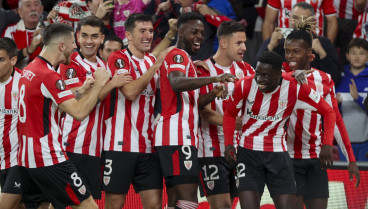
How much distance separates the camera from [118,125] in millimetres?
6961

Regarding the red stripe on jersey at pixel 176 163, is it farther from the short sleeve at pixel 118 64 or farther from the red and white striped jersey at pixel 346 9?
the red and white striped jersey at pixel 346 9

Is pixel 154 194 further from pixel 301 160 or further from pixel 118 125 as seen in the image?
pixel 301 160

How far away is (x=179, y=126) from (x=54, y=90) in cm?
127

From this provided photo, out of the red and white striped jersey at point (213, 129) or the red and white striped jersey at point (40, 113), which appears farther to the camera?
the red and white striped jersey at point (213, 129)

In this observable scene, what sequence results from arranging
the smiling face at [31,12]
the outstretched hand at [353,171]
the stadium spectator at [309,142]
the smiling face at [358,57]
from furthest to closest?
the smiling face at [31,12] → the smiling face at [358,57] → the stadium spectator at [309,142] → the outstretched hand at [353,171]

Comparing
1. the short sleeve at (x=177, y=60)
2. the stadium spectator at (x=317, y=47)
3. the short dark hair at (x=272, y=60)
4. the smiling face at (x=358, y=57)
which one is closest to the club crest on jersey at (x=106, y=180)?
the short sleeve at (x=177, y=60)

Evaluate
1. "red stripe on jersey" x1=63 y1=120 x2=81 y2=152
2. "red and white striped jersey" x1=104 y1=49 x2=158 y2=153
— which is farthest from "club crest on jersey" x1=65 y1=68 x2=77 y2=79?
"red and white striped jersey" x1=104 y1=49 x2=158 y2=153

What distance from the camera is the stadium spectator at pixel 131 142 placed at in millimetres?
6871

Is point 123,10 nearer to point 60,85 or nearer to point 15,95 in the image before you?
point 15,95

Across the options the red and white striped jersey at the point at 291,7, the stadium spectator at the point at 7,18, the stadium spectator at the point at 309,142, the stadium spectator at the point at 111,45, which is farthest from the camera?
the stadium spectator at the point at 7,18

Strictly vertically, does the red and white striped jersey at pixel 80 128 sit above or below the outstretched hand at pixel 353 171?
above

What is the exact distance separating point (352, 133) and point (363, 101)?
1.48ft

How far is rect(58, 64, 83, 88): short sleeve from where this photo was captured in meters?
7.39

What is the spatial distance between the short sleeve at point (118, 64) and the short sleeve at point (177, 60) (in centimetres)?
43
